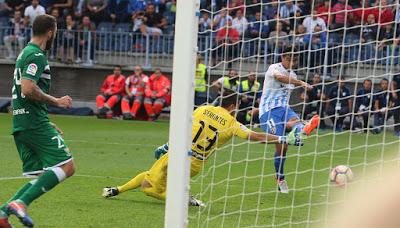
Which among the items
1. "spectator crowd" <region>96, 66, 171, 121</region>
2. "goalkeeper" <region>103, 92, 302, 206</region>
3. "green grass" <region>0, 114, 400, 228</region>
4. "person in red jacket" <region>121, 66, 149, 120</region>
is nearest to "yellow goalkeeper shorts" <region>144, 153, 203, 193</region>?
"goalkeeper" <region>103, 92, 302, 206</region>

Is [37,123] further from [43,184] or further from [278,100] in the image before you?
[278,100]

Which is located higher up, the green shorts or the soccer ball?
the green shorts

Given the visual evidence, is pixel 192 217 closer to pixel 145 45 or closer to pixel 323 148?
pixel 323 148

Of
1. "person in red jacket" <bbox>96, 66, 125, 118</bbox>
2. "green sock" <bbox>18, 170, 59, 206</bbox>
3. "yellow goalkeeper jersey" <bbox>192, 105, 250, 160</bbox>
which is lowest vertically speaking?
"person in red jacket" <bbox>96, 66, 125, 118</bbox>

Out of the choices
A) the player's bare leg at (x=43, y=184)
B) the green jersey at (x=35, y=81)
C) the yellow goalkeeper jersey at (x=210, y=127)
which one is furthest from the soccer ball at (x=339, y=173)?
the green jersey at (x=35, y=81)

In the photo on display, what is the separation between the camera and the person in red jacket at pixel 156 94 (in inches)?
956

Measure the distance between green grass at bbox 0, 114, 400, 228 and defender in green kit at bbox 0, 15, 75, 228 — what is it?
0.65m

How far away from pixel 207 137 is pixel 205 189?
168 cm

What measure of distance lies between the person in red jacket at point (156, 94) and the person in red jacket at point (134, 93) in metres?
0.18

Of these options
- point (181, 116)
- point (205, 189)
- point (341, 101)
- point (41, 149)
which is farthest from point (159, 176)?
point (341, 101)

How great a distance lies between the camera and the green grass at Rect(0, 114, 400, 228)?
834cm

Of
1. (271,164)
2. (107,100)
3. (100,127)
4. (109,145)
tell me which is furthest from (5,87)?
(271,164)

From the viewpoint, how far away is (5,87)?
27.1 meters

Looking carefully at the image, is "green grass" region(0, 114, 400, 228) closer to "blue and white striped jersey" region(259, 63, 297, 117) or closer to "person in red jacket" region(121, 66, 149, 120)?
"blue and white striped jersey" region(259, 63, 297, 117)
